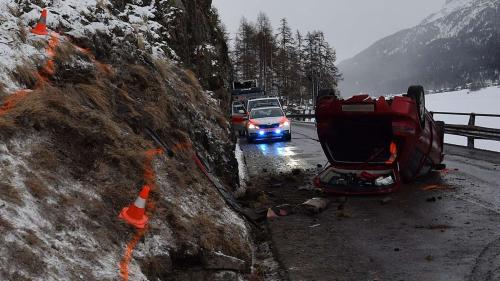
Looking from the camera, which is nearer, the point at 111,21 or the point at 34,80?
the point at 34,80

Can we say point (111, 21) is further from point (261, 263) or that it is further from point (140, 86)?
point (261, 263)

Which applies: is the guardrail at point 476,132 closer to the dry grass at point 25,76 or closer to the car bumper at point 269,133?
the car bumper at point 269,133

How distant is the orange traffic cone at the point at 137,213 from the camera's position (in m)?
4.61

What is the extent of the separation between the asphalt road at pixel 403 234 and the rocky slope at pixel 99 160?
863mm

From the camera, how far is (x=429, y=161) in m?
10.7

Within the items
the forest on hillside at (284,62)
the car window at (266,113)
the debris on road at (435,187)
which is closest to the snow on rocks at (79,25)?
the debris on road at (435,187)

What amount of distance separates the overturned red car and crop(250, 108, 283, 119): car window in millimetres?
12650

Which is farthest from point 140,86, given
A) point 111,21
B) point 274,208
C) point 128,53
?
point 274,208

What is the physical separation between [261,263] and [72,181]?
2.52 metres

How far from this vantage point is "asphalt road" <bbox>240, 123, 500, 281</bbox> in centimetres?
541

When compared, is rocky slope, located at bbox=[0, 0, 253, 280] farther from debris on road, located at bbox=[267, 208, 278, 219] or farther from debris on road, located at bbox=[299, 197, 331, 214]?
debris on road, located at bbox=[299, 197, 331, 214]

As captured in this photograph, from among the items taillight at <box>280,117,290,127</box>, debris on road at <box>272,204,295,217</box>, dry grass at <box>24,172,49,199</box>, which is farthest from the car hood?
dry grass at <box>24,172,49,199</box>

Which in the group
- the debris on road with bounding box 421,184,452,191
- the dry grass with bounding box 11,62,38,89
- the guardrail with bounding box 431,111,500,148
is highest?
the dry grass with bounding box 11,62,38,89

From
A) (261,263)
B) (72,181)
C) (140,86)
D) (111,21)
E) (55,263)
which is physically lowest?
(261,263)
